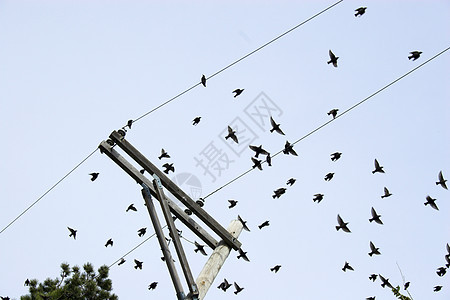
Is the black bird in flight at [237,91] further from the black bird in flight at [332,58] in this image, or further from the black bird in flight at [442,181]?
the black bird in flight at [442,181]

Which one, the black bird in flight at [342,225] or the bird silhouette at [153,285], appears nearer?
the bird silhouette at [153,285]

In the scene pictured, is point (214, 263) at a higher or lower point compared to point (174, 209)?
lower

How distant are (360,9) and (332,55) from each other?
3.73 feet

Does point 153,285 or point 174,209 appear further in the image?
point 153,285

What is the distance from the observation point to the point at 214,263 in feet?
18.5

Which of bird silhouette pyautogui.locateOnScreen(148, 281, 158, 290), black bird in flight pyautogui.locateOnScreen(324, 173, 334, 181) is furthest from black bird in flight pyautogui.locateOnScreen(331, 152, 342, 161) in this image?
bird silhouette pyautogui.locateOnScreen(148, 281, 158, 290)

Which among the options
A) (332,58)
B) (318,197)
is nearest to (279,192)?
(318,197)

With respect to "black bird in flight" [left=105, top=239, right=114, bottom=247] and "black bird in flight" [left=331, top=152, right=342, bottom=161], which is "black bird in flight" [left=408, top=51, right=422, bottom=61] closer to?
"black bird in flight" [left=331, top=152, right=342, bottom=161]

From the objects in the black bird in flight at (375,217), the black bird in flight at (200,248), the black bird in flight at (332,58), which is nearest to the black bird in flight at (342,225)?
the black bird in flight at (375,217)

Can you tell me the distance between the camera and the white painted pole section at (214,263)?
17.1 ft

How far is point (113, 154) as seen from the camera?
232 inches

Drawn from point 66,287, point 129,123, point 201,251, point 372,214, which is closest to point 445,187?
point 372,214

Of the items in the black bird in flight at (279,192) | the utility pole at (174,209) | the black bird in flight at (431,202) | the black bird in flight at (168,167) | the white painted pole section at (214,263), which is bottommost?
the white painted pole section at (214,263)

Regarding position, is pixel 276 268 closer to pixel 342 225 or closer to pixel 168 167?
pixel 342 225
